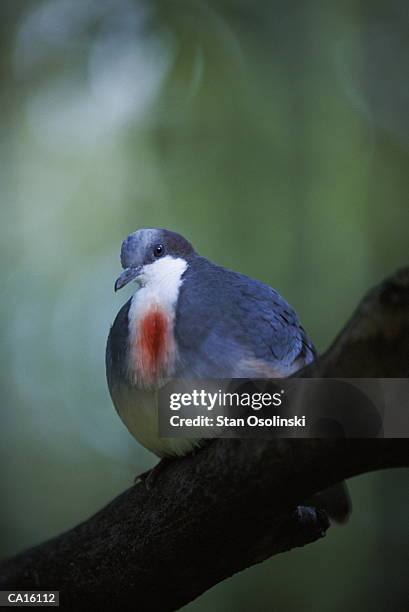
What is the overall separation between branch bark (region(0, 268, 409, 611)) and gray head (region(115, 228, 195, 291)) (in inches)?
7.5

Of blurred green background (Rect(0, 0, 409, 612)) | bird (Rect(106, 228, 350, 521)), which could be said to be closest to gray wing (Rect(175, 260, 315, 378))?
bird (Rect(106, 228, 350, 521))

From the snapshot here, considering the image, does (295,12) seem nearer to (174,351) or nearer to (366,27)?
(366,27)

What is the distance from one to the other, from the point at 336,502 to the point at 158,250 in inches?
11.7

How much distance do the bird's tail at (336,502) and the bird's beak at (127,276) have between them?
0.27 metres

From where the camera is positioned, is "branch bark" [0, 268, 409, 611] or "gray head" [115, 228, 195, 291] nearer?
"branch bark" [0, 268, 409, 611]

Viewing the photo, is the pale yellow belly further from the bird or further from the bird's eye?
the bird's eye

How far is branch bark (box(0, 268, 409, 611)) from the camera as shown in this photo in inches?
18.9

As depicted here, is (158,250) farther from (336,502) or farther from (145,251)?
(336,502)

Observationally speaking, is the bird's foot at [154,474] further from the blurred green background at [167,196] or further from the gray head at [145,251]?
the blurred green background at [167,196]

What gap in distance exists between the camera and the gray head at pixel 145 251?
742 millimetres

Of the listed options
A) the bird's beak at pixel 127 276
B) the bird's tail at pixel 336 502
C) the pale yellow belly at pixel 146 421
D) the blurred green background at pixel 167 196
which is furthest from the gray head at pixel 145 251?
the blurred green background at pixel 167 196

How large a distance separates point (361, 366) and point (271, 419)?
0.11m

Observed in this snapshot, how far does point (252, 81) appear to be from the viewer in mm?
1479

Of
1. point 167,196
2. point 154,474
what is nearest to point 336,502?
point 154,474
